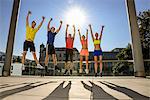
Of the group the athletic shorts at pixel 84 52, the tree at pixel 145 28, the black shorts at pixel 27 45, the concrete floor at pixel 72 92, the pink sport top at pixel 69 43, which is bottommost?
the concrete floor at pixel 72 92

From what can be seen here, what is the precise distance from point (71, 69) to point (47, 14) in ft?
6.50

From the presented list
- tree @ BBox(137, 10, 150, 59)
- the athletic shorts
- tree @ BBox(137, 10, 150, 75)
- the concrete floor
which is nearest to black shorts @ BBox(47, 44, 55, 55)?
the athletic shorts

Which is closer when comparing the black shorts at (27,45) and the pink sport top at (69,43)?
the black shorts at (27,45)

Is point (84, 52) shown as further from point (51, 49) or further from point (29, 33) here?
point (29, 33)

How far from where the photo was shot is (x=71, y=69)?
557 cm

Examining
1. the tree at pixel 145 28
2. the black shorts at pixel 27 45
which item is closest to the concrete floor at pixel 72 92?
the black shorts at pixel 27 45

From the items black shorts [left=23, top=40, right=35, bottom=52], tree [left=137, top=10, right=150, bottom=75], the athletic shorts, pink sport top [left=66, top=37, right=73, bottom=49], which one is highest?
tree [left=137, top=10, right=150, bottom=75]

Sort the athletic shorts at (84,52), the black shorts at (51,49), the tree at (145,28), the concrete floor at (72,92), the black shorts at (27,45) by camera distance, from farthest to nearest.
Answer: the tree at (145,28) < the athletic shorts at (84,52) < the black shorts at (51,49) < the black shorts at (27,45) < the concrete floor at (72,92)

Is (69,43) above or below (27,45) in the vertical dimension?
above

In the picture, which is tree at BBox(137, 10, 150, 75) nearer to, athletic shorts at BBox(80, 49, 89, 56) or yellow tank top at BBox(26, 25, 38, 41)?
athletic shorts at BBox(80, 49, 89, 56)

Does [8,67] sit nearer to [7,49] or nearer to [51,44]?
[7,49]

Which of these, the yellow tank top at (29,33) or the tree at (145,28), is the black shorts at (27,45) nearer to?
the yellow tank top at (29,33)

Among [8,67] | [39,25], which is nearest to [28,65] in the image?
[8,67]

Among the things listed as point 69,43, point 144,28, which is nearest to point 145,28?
point 144,28
